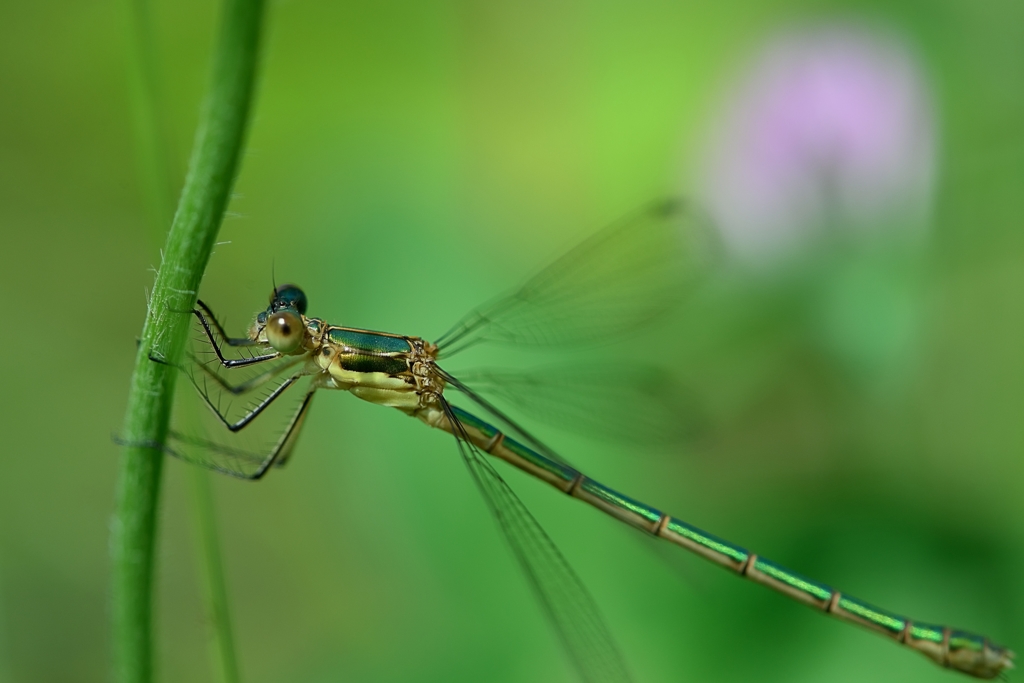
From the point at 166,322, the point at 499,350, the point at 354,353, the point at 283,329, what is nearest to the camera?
the point at 166,322

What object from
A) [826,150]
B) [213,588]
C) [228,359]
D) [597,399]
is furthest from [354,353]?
[826,150]

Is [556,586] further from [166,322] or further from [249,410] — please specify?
[166,322]

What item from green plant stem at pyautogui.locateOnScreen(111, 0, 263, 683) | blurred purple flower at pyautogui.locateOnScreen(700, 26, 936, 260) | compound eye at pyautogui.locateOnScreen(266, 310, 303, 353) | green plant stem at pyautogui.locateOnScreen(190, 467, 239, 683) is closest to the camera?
green plant stem at pyautogui.locateOnScreen(111, 0, 263, 683)

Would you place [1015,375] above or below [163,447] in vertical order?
above

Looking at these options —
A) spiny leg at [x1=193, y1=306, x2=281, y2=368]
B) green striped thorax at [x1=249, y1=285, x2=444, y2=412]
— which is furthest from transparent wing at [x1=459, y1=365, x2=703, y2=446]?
spiny leg at [x1=193, y1=306, x2=281, y2=368]

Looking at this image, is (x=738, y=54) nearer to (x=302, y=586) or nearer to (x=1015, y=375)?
(x=1015, y=375)

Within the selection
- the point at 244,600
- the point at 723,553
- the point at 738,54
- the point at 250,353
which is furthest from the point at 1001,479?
the point at 244,600

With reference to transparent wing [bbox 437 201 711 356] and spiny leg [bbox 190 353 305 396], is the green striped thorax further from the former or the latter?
transparent wing [bbox 437 201 711 356]
